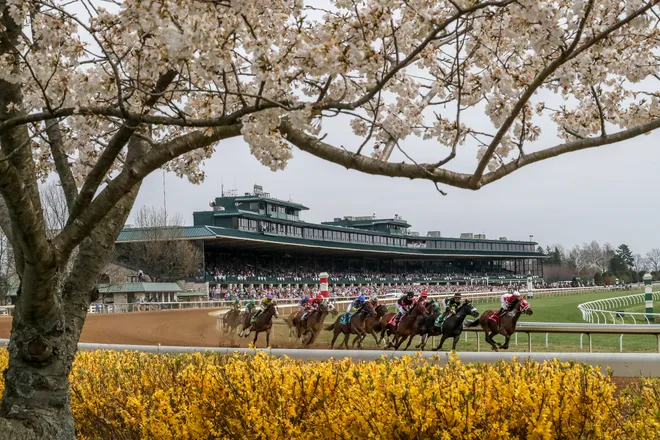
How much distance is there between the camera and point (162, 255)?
43.2 m

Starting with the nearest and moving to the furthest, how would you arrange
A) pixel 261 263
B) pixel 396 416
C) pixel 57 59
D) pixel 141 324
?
pixel 396 416 < pixel 57 59 < pixel 141 324 < pixel 261 263

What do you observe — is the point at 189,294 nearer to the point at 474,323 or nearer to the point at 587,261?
the point at 474,323

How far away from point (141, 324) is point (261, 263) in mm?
32351

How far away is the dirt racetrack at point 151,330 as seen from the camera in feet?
60.0

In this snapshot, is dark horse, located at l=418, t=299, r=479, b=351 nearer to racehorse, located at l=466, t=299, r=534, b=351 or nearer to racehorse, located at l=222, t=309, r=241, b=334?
racehorse, located at l=466, t=299, r=534, b=351

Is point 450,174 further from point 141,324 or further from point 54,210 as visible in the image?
point 54,210

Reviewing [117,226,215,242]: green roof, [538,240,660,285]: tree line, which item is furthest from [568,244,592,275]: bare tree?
[117,226,215,242]: green roof

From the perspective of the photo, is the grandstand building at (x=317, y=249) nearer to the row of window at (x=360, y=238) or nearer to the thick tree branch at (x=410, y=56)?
the row of window at (x=360, y=238)

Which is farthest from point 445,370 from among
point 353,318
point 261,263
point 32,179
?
point 261,263

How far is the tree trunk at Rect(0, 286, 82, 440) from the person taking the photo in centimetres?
441

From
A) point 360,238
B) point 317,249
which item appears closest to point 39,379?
point 317,249

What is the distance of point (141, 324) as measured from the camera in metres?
22.3

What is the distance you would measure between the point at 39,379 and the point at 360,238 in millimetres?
65082

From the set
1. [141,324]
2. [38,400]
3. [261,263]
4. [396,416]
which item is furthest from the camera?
[261,263]
